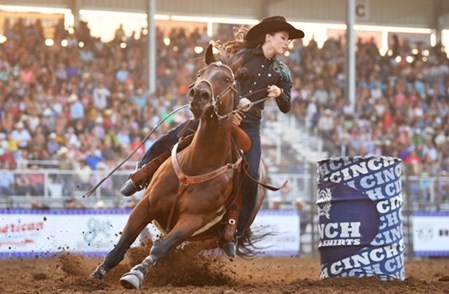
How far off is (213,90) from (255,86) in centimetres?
119

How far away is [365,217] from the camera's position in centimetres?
769

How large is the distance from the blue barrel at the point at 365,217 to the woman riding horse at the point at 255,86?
689mm

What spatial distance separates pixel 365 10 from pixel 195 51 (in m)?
5.40

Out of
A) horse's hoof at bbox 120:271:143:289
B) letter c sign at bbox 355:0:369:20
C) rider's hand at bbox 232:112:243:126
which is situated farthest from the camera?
letter c sign at bbox 355:0:369:20

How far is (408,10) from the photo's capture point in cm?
2816

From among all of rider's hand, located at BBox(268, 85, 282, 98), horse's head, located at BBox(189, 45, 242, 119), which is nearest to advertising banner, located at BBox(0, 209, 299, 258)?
rider's hand, located at BBox(268, 85, 282, 98)

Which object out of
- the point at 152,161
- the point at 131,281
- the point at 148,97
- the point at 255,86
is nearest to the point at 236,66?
the point at 255,86

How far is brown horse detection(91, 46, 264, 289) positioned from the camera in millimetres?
6816

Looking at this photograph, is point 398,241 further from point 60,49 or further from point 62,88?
point 60,49

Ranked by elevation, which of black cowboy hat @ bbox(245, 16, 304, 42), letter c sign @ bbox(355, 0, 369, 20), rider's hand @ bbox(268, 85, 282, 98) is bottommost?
rider's hand @ bbox(268, 85, 282, 98)

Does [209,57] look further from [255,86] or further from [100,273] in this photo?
[100,273]

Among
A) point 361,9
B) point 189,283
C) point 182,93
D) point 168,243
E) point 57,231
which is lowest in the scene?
point 57,231

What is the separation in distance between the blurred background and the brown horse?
7.43 meters

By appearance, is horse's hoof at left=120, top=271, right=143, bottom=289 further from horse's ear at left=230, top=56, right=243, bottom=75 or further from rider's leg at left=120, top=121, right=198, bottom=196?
horse's ear at left=230, top=56, right=243, bottom=75
